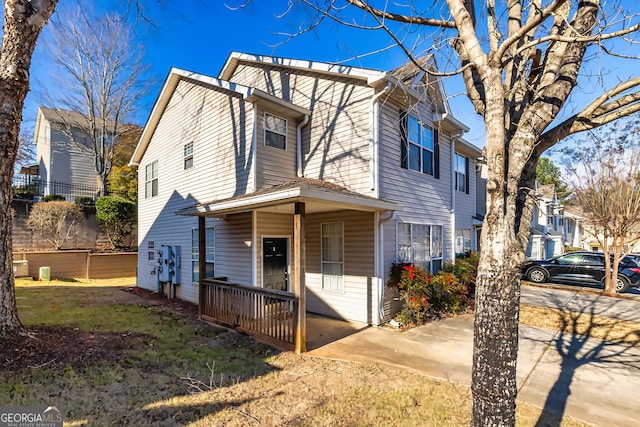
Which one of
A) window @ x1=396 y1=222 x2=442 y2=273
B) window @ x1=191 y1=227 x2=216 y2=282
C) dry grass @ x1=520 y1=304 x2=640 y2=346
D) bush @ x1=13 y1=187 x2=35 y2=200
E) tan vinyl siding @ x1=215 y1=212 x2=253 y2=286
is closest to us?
dry grass @ x1=520 y1=304 x2=640 y2=346

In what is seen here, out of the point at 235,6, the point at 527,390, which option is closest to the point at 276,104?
the point at 235,6

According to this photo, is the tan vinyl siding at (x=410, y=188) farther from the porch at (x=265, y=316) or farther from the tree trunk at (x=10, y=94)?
the tree trunk at (x=10, y=94)

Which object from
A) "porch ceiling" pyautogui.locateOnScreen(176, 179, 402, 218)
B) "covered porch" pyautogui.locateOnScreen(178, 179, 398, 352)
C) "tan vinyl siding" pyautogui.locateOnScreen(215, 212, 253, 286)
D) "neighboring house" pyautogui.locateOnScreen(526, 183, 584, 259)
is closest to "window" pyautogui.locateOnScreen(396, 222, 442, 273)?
"covered porch" pyautogui.locateOnScreen(178, 179, 398, 352)

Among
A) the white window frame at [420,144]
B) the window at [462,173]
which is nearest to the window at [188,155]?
the white window frame at [420,144]

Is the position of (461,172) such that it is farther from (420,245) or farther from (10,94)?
(10,94)

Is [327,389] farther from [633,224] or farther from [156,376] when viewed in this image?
[633,224]

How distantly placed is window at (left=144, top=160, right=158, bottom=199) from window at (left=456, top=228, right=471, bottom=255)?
11883 millimetres

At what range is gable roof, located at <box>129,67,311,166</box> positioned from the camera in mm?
7871

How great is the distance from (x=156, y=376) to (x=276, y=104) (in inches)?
252

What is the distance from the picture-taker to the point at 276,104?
8234mm

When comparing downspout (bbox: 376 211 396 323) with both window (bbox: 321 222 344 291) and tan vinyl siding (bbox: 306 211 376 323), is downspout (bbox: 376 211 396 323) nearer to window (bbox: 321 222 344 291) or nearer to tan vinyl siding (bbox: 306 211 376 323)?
tan vinyl siding (bbox: 306 211 376 323)

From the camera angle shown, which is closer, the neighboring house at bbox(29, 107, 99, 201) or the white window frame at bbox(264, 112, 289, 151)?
the white window frame at bbox(264, 112, 289, 151)

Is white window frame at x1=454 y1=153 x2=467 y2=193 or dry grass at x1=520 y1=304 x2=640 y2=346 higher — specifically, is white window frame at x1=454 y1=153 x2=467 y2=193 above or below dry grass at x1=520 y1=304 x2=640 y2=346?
above

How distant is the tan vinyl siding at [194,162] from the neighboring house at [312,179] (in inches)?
2.3
